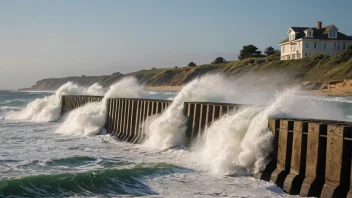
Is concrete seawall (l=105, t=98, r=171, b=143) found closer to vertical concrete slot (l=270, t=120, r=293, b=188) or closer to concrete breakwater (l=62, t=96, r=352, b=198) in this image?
concrete breakwater (l=62, t=96, r=352, b=198)

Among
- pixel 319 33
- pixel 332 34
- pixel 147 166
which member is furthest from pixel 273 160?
pixel 332 34

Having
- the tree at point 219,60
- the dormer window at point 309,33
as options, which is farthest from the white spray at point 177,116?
the tree at point 219,60

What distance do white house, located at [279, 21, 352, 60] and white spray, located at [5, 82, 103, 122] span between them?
45.2 metres

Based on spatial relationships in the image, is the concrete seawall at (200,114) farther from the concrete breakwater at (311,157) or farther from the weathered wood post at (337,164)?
the weathered wood post at (337,164)

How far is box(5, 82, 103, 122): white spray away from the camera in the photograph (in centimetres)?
3322

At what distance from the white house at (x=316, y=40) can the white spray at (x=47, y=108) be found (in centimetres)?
4519

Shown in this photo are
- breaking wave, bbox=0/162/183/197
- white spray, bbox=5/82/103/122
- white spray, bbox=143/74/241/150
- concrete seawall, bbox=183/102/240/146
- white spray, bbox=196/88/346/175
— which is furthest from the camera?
white spray, bbox=5/82/103/122

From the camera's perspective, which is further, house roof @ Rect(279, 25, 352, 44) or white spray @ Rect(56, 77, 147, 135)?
house roof @ Rect(279, 25, 352, 44)

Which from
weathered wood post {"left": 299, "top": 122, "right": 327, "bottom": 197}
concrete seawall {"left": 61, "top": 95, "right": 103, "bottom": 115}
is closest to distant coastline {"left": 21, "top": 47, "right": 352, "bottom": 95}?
concrete seawall {"left": 61, "top": 95, "right": 103, "bottom": 115}

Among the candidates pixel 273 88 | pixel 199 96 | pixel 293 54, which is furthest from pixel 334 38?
pixel 199 96

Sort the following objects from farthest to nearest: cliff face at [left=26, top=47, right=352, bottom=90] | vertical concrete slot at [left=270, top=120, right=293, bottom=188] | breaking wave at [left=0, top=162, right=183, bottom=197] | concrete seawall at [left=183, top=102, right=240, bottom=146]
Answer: cliff face at [left=26, top=47, right=352, bottom=90]
concrete seawall at [left=183, top=102, right=240, bottom=146]
breaking wave at [left=0, top=162, right=183, bottom=197]
vertical concrete slot at [left=270, top=120, right=293, bottom=188]

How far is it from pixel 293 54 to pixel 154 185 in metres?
72.9

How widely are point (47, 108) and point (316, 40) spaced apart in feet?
173

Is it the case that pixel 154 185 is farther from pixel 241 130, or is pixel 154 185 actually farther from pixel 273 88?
pixel 273 88
